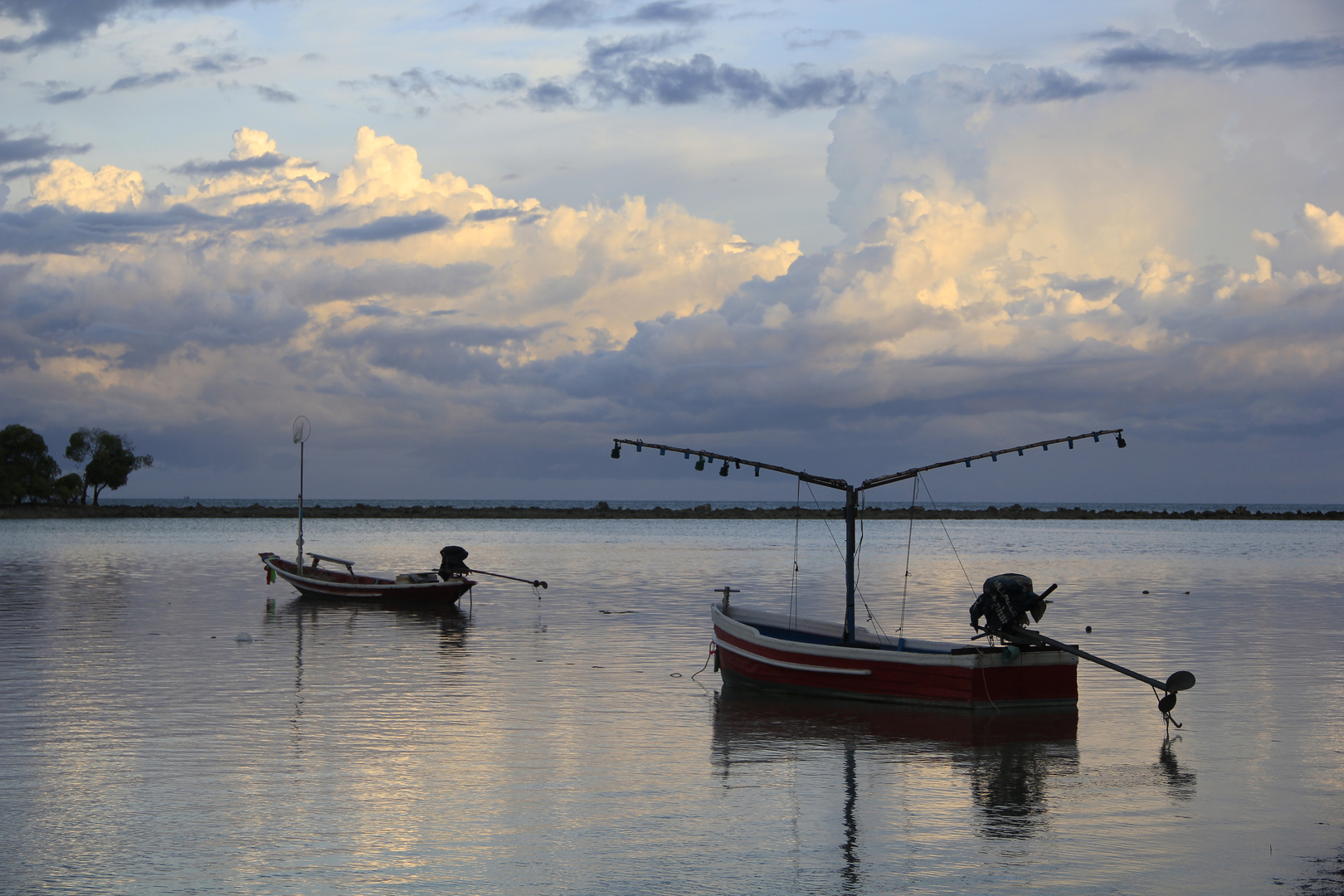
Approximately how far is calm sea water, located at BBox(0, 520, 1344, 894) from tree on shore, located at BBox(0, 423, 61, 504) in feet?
Result: 453

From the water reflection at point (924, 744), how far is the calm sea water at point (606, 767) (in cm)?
8

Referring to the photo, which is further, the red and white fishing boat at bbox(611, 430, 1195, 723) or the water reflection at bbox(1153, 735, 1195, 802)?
the red and white fishing boat at bbox(611, 430, 1195, 723)

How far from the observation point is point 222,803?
14844 millimetres

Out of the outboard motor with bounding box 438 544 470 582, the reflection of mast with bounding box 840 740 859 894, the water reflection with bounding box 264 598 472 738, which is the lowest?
the water reflection with bounding box 264 598 472 738

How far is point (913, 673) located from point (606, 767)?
7.53 m

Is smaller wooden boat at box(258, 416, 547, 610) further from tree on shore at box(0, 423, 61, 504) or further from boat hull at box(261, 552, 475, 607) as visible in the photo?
tree on shore at box(0, 423, 61, 504)

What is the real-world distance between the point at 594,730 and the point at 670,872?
330 inches

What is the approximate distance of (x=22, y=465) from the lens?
165 meters

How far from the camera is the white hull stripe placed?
23.3 m

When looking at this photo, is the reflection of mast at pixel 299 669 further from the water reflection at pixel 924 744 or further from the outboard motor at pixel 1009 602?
the outboard motor at pixel 1009 602

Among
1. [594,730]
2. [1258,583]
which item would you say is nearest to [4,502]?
[1258,583]

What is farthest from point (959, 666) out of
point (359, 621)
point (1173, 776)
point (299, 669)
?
point (359, 621)

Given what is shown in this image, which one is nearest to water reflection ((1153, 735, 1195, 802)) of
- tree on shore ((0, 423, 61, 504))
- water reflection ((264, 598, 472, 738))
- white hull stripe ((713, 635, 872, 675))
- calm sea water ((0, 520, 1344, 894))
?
calm sea water ((0, 520, 1344, 894))

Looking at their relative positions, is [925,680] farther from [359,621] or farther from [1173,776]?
[359,621]
